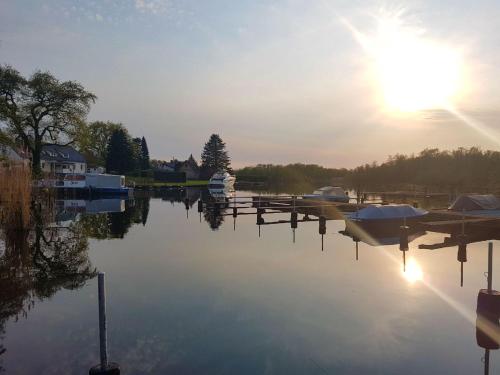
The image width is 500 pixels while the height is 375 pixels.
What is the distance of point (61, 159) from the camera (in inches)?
2613

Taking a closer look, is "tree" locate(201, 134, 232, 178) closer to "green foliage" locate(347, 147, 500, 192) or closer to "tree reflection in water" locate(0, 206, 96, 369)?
"green foliage" locate(347, 147, 500, 192)

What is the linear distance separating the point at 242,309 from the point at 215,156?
4269 inches

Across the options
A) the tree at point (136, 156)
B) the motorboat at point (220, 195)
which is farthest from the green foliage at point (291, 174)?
the motorboat at point (220, 195)

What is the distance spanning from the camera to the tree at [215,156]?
117188mm

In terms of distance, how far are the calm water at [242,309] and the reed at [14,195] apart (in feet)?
4.41

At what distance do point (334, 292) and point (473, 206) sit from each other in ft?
72.5

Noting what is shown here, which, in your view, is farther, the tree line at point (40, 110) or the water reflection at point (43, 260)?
the tree line at point (40, 110)

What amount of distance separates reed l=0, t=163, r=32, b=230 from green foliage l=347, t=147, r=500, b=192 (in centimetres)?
6091

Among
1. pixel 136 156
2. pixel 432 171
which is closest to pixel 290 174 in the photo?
pixel 432 171

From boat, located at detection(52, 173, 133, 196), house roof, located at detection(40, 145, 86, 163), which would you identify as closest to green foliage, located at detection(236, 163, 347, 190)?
house roof, located at detection(40, 145, 86, 163)

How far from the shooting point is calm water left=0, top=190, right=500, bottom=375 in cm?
739

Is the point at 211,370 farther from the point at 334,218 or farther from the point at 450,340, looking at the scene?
the point at 334,218

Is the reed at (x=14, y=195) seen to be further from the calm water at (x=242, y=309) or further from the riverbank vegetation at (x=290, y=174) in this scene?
the riverbank vegetation at (x=290, y=174)

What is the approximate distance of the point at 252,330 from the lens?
871 cm
